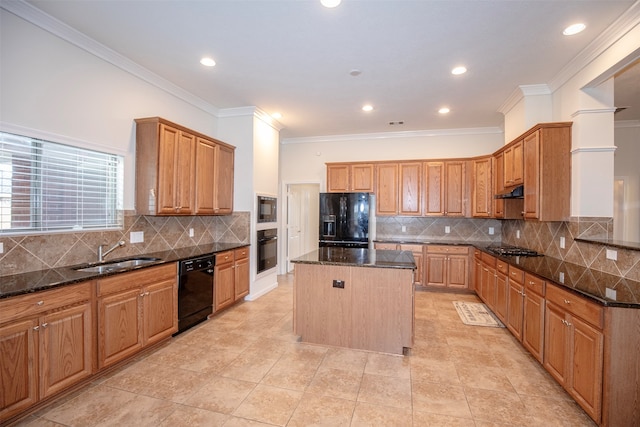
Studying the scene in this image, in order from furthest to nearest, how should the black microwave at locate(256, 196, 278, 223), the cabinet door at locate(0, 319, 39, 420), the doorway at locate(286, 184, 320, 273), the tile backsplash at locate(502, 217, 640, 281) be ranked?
the doorway at locate(286, 184, 320, 273)
the black microwave at locate(256, 196, 278, 223)
the tile backsplash at locate(502, 217, 640, 281)
the cabinet door at locate(0, 319, 39, 420)

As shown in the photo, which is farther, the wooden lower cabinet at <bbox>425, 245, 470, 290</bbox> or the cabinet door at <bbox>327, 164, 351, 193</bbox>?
the cabinet door at <bbox>327, 164, 351, 193</bbox>

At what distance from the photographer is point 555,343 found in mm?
2387

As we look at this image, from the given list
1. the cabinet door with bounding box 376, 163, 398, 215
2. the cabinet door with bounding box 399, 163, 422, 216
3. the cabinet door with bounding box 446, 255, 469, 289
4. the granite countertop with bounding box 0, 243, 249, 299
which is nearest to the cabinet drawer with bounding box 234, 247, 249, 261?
the granite countertop with bounding box 0, 243, 249, 299

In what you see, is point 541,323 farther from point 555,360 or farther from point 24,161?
Result: point 24,161

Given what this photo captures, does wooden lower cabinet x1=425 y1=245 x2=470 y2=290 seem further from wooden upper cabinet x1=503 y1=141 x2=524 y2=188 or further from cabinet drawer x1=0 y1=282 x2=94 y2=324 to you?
cabinet drawer x1=0 y1=282 x2=94 y2=324

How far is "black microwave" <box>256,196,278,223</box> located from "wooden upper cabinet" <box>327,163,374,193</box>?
126 cm

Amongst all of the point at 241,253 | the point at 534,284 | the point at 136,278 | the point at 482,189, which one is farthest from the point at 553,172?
the point at 136,278

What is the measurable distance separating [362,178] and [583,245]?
350cm

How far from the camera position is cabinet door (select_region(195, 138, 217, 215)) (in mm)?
3892

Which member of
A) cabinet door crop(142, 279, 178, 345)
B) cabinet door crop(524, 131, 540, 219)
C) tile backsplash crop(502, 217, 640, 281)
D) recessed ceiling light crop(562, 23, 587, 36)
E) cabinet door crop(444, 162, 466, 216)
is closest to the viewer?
tile backsplash crop(502, 217, 640, 281)

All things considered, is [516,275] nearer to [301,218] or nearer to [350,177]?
[350,177]

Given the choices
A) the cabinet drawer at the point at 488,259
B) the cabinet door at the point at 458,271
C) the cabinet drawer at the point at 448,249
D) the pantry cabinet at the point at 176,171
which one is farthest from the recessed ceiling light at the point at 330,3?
the cabinet door at the point at 458,271

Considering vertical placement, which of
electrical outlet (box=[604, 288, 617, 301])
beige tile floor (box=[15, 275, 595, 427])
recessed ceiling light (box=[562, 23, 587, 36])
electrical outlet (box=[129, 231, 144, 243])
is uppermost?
recessed ceiling light (box=[562, 23, 587, 36])

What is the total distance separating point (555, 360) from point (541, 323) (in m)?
0.32
